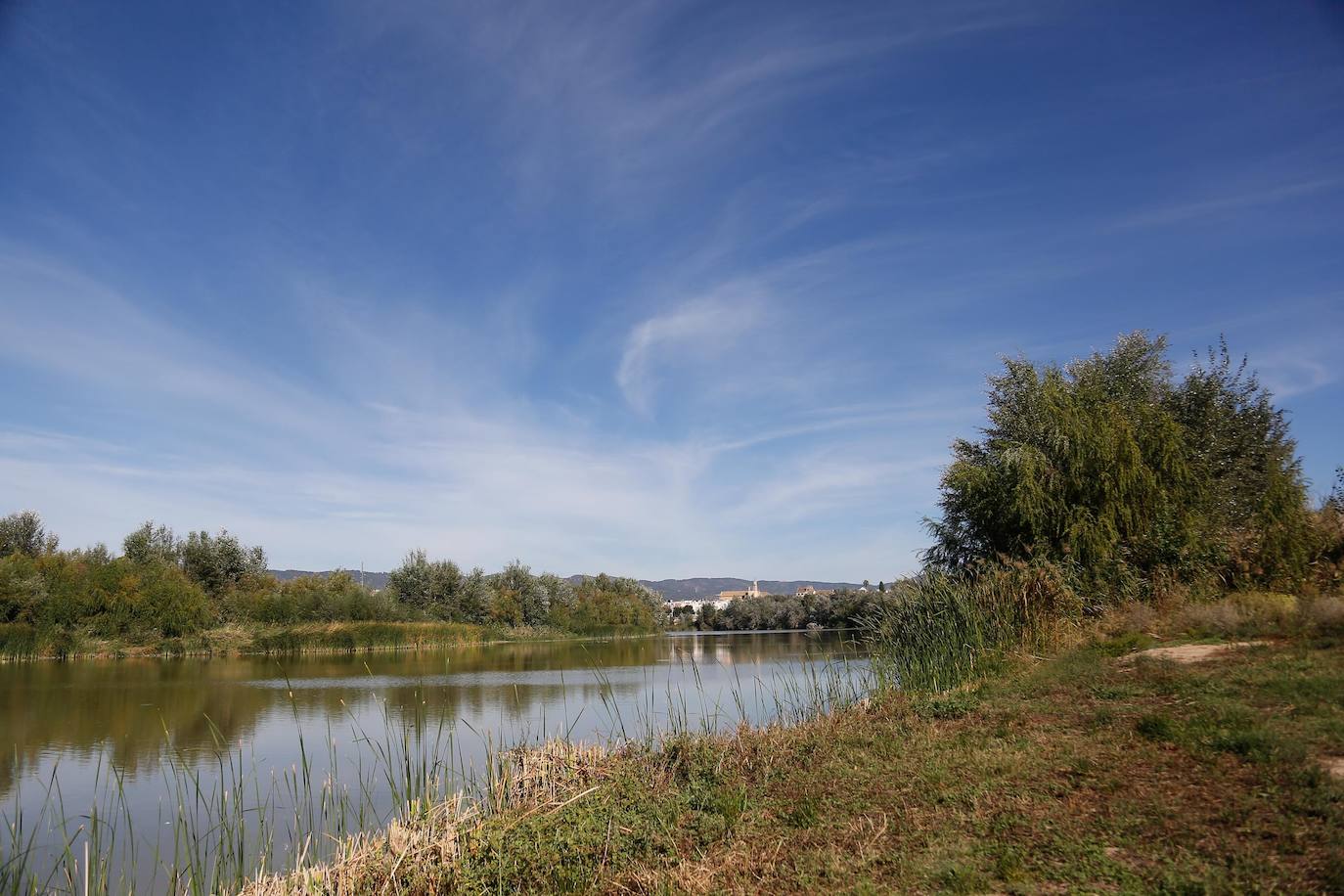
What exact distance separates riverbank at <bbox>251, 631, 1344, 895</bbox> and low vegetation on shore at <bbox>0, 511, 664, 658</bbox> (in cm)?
4129

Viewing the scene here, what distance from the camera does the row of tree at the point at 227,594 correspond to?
134 feet

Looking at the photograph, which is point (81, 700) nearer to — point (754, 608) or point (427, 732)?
point (427, 732)

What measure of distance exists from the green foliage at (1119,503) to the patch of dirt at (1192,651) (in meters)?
4.55

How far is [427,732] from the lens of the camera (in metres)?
15.7

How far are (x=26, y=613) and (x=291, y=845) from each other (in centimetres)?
4295

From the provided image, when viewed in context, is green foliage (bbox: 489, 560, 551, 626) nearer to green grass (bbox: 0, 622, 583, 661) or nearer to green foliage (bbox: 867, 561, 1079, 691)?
green grass (bbox: 0, 622, 583, 661)

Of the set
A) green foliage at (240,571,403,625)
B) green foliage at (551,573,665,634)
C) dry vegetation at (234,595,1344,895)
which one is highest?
green foliage at (240,571,403,625)

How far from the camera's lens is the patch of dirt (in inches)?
366

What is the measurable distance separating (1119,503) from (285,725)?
61.5 feet

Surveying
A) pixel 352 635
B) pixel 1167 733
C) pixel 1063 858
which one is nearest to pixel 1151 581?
pixel 1167 733

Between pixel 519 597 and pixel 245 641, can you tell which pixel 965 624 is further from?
pixel 519 597

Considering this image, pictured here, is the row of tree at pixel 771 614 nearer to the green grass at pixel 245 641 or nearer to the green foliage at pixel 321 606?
the green grass at pixel 245 641

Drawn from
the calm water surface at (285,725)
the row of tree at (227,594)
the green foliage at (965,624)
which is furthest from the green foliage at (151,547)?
the green foliage at (965,624)

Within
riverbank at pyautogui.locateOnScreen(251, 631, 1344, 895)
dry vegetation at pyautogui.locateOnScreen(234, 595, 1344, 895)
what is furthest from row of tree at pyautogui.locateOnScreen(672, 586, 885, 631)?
riverbank at pyautogui.locateOnScreen(251, 631, 1344, 895)
